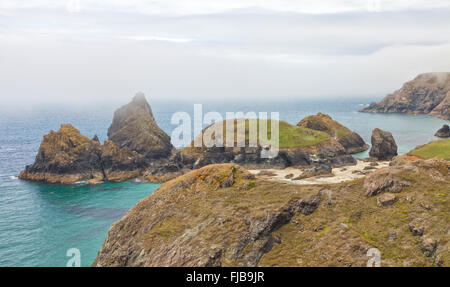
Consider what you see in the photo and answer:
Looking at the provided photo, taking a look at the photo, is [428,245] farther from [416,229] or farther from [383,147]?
[383,147]

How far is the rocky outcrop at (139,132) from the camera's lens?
103 m

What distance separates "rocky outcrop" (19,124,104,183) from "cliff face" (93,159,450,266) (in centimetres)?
6448

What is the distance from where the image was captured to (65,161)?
88.9m

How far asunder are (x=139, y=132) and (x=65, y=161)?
2583 cm

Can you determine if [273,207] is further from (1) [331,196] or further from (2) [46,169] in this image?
(2) [46,169]

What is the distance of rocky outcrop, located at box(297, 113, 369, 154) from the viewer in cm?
11169

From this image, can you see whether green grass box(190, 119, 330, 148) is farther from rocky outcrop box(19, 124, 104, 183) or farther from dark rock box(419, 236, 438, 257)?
dark rock box(419, 236, 438, 257)

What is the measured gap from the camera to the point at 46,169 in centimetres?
8919

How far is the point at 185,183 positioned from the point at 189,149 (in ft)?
213

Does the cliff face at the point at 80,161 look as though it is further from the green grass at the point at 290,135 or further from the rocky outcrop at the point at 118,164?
the green grass at the point at 290,135

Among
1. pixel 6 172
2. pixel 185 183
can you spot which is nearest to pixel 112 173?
pixel 6 172

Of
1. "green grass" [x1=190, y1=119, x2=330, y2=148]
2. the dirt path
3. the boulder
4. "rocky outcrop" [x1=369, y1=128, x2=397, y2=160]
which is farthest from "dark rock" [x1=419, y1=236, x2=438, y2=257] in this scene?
"rocky outcrop" [x1=369, y1=128, x2=397, y2=160]

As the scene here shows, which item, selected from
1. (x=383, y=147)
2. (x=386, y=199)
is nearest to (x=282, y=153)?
(x=383, y=147)
